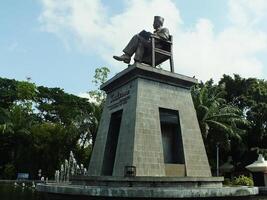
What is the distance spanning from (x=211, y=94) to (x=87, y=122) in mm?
10760

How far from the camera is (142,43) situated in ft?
45.6

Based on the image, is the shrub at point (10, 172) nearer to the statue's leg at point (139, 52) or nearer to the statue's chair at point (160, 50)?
the statue's chair at point (160, 50)

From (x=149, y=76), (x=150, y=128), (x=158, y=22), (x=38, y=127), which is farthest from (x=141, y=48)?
(x=38, y=127)

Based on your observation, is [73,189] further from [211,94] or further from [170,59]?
[211,94]

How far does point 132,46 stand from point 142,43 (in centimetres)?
52

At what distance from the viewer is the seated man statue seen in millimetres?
13844

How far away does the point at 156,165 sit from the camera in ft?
37.3

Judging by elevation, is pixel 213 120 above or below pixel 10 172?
above

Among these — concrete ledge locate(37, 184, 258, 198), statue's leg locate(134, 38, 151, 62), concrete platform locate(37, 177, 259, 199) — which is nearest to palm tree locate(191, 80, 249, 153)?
statue's leg locate(134, 38, 151, 62)

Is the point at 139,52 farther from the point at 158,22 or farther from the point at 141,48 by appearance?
the point at 158,22

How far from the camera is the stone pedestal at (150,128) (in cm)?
1143

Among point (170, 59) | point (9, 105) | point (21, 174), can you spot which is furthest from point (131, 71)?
point (9, 105)

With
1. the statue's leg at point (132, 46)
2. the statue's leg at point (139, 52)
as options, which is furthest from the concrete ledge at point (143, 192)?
the statue's leg at point (132, 46)

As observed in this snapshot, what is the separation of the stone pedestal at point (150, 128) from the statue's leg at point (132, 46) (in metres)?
1.52
